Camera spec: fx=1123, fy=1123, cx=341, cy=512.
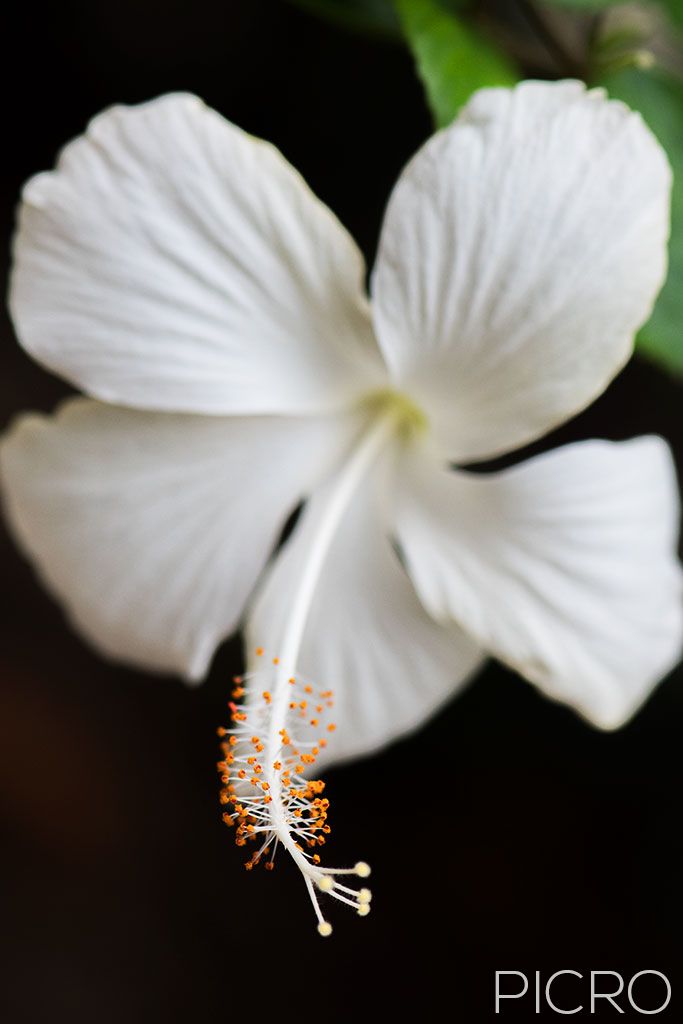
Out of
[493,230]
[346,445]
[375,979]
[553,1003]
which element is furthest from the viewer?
[375,979]

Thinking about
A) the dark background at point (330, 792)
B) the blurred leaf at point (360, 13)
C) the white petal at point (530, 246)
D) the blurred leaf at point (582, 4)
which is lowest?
the dark background at point (330, 792)

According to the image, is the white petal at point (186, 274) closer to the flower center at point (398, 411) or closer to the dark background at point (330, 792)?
the flower center at point (398, 411)

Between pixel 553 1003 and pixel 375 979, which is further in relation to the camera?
pixel 375 979

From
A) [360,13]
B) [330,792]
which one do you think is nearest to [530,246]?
[360,13]

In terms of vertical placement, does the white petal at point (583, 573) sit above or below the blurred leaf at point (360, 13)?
below

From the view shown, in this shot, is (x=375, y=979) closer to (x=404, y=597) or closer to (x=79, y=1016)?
(x=79, y=1016)

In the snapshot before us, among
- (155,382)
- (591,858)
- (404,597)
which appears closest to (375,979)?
(591,858)

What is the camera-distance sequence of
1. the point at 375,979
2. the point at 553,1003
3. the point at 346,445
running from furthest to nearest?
1. the point at 375,979
2. the point at 553,1003
3. the point at 346,445

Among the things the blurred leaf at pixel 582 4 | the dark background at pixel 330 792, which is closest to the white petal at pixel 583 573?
the blurred leaf at pixel 582 4

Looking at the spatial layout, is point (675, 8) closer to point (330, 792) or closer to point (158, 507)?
point (158, 507)
